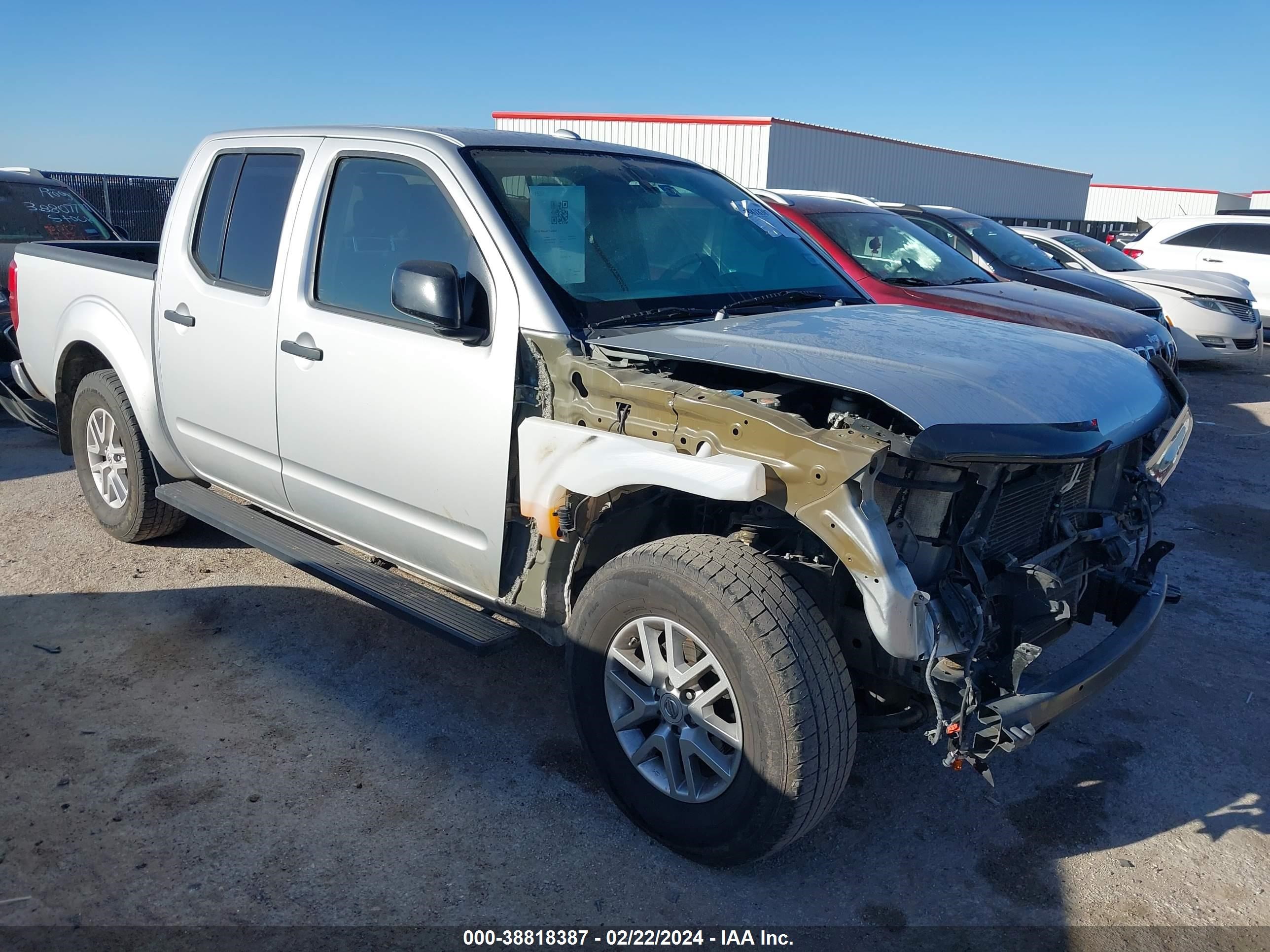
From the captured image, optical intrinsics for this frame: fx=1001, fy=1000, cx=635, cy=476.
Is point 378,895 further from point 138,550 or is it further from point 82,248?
point 82,248

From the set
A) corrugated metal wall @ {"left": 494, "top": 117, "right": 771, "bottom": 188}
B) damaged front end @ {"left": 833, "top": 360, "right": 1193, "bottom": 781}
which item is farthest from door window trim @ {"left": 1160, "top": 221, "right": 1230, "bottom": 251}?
damaged front end @ {"left": 833, "top": 360, "right": 1193, "bottom": 781}

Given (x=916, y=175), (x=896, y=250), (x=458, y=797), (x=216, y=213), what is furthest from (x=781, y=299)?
A: (x=916, y=175)

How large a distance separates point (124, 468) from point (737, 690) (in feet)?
12.7

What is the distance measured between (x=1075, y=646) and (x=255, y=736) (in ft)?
11.0

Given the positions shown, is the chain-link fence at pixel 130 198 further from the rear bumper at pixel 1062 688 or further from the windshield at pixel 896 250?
the rear bumper at pixel 1062 688

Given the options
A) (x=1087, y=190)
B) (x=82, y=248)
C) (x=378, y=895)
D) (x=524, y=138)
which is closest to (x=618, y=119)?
(x=82, y=248)

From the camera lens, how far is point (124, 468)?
202 inches

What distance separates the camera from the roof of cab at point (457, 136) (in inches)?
140

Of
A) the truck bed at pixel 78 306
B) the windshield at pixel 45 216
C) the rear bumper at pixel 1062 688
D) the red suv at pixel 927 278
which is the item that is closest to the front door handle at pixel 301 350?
the truck bed at pixel 78 306

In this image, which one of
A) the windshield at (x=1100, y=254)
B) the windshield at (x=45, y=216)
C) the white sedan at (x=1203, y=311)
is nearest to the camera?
the windshield at (x=45, y=216)

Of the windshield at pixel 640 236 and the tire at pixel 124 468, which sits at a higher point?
the windshield at pixel 640 236

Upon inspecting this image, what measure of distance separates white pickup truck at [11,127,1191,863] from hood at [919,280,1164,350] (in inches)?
103

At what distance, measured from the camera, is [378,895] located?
2744 millimetres

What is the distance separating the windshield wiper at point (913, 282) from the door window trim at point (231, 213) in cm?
429
